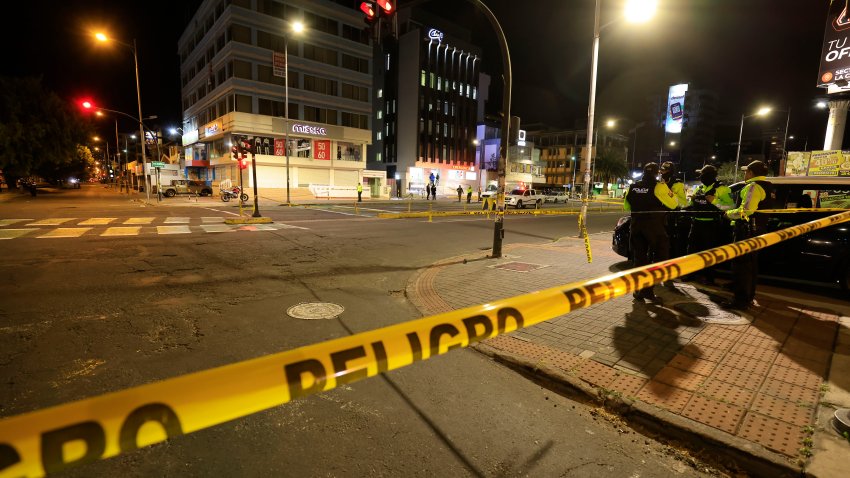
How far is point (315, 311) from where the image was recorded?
5.80m

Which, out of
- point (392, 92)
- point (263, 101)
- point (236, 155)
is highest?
point (392, 92)

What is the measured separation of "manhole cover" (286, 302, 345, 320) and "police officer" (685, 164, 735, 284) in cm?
630

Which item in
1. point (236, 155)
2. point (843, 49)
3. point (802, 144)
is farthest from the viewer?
point (802, 144)

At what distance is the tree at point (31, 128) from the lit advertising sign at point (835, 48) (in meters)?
52.8

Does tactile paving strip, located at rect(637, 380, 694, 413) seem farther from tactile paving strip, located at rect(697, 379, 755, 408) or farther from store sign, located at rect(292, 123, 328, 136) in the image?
store sign, located at rect(292, 123, 328, 136)

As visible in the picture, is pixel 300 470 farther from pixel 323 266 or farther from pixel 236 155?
pixel 236 155

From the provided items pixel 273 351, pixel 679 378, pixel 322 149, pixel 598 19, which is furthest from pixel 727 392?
pixel 322 149

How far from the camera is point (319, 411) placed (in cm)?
336

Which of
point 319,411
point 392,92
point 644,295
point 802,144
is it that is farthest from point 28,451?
point 802,144

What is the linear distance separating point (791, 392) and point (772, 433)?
34.6 inches

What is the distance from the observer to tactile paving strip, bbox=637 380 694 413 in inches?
132

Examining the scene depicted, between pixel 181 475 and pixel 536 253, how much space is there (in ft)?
30.7

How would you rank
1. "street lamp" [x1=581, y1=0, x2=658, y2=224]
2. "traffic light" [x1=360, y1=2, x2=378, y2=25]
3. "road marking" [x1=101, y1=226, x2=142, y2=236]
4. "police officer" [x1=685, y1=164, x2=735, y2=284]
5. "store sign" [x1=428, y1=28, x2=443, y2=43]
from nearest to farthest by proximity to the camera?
"police officer" [x1=685, y1=164, x2=735, y2=284] < "traffic light" [x1=360, y1=2, x2=378, y2=25] < "street lamp" [x1=581, y1=0, x2=658, y2=224] < "road marking" [x1=101, y1=226, x2=142, y2=236] < "store sign" [x1=428, y1=28, x2=443, y2=43]

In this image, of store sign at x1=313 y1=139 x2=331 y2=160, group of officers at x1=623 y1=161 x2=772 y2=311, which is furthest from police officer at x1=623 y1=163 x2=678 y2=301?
store sign at x1=313 y1=139 x2=331 y2=160
